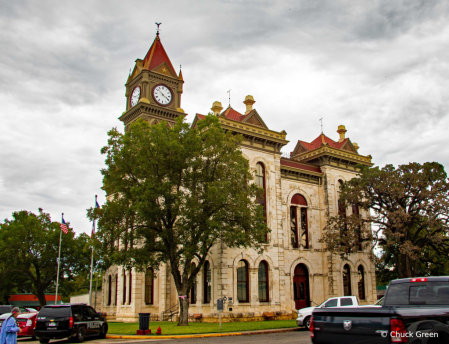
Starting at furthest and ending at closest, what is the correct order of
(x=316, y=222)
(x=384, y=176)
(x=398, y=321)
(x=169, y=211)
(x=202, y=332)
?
(x=316, y=222), (x=384, y=176), (x=169, y=211), (x=202, y=332), (x=398, y=321)

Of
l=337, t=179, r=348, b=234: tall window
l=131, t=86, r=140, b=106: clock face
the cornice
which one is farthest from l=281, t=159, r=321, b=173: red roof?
l=131, t=86, r=140, b=106: clock face

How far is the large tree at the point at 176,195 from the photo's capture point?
24375 millimetres

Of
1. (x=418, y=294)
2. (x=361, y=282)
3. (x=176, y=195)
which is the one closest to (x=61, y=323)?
(x=176, y=195)

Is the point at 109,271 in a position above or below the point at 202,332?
above

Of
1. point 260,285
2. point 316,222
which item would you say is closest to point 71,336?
point 260,285

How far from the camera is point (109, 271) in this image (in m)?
43.4

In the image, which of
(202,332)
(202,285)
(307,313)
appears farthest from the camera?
(202,285)

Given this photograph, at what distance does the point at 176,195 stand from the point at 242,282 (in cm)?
1043

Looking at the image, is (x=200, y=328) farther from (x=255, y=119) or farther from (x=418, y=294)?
(x=255, y=119)

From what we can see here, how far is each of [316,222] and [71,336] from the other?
2527 cm

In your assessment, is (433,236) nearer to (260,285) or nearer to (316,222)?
(316,222)

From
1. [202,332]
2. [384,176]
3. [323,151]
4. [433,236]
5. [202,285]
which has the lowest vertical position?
[202,332]

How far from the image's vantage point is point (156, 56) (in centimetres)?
4447

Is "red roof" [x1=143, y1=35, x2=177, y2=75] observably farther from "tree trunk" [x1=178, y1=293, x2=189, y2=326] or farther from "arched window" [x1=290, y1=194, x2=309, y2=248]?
"tree trunk" [x1=178, y1=293, x2=189, y2=326]
